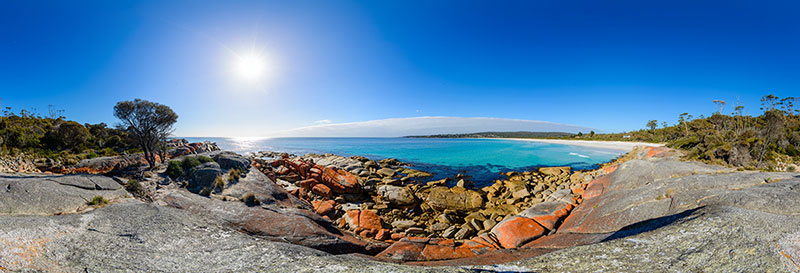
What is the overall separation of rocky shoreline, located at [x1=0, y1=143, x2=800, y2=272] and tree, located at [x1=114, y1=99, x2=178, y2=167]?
3882 mm

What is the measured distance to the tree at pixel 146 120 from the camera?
16469mm

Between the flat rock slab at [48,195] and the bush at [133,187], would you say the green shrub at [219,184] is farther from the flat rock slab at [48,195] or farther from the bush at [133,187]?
the flat rock slab at [48,195]

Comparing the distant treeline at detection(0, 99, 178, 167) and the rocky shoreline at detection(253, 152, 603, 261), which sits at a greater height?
the distant treeline at detection(0, 99, 178, 167)

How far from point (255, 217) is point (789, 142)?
45124 mm

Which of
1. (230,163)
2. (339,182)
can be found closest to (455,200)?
(339,182)

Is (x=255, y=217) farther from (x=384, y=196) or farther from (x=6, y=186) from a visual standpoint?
(x=384, y=196)

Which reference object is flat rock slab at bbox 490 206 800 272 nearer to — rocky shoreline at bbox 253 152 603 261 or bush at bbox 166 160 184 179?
rocky shoreline at bbox 253 152 603 261

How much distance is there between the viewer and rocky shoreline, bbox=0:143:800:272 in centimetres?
423

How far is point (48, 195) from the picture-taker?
7.30m

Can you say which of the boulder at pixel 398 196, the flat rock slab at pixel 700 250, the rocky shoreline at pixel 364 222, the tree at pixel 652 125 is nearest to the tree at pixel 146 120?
the rocky shoreline at pixel 364 222

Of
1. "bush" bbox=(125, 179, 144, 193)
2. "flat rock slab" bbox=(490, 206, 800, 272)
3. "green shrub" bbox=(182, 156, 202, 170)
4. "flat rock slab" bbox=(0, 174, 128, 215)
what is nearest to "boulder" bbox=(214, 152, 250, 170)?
"green shrub" bbox=(182, 156, 202, 170)

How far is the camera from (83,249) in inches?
190

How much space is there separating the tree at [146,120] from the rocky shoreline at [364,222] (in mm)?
3882

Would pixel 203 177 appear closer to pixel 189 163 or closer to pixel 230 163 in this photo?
pixel 189 163
